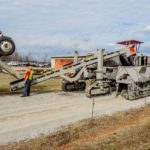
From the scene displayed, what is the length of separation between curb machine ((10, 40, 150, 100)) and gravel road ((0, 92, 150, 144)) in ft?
1.91

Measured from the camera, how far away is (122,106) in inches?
557

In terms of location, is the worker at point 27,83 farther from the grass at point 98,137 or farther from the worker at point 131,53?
the grass at point 98,137

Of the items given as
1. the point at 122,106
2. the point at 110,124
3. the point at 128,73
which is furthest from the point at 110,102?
the point at 110,124

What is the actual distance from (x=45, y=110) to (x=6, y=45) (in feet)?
16.0

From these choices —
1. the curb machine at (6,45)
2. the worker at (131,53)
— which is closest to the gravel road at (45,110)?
the curb machine at (6,45)

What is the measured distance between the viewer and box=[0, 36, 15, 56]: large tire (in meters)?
16.1

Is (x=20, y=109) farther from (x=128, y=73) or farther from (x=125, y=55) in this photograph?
(x=125, y=55)

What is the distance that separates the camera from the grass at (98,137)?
25.5 ft

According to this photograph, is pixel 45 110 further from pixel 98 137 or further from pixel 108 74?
pixel 108 74

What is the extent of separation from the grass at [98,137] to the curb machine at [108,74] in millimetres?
5572

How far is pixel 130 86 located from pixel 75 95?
9.54 ft

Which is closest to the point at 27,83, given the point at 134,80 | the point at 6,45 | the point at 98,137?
the point at 6,45

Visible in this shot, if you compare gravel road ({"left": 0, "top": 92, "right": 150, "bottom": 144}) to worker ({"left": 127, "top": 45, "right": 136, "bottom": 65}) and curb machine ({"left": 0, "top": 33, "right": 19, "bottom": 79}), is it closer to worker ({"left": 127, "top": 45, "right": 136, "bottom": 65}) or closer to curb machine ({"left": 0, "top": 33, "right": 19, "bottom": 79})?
curb machine ({"left": 0, "top": 33, "right": 19, "bottom": 79})

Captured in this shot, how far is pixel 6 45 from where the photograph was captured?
16.1 m
